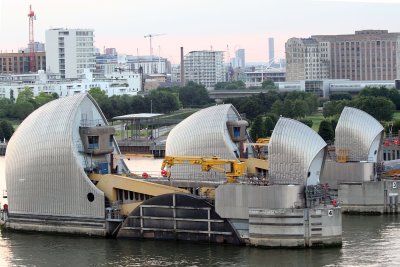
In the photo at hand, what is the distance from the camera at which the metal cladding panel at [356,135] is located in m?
47.7

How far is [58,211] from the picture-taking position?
41.2 m

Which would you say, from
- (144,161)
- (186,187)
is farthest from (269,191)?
(144,161)

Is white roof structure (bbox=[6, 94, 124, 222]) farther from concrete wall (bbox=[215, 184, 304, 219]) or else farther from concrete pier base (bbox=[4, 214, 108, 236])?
concrete wall (bbox=[215, 184, 304, 219])

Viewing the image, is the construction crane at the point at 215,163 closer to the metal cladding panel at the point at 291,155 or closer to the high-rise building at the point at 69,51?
the metal cladding panel at the point at 291,155

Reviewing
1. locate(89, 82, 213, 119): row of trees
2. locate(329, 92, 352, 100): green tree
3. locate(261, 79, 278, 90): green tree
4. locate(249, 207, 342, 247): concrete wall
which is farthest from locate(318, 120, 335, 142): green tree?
locate(261, 79, 278, 90): green tree

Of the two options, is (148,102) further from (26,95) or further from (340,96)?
A: (340,96)

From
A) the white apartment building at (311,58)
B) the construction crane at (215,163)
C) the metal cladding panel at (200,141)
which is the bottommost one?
the construction crane at (215,163)

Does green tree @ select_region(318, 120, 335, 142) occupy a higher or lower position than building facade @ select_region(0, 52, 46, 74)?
lower

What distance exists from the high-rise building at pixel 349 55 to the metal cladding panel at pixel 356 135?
449 ft

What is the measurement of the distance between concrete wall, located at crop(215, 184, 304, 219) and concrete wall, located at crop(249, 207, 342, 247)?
521 mm

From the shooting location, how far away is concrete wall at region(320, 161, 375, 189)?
155ft

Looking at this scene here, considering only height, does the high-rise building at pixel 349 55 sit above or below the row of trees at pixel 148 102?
above

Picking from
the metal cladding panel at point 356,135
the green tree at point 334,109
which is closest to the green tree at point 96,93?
the green tree at point 334,109

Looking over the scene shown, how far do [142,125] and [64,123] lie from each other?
67536 millimetres
